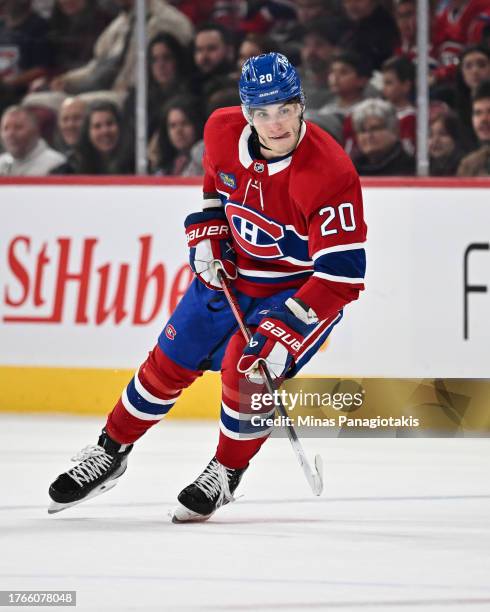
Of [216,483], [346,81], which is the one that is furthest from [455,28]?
[216,483]

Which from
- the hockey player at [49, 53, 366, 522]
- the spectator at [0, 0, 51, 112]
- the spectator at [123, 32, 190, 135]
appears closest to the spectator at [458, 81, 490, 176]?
the spectator at [123, 32, 190, 135]

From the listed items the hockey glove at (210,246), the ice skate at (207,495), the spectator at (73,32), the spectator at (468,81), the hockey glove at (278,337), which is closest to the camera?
the hockey glove at (278,337)

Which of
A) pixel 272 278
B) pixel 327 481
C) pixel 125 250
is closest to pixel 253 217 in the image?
pixel 272 278

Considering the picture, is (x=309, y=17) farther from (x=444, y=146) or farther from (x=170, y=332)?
(x=170, y=332)

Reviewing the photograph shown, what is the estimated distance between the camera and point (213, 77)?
6188 millimetres

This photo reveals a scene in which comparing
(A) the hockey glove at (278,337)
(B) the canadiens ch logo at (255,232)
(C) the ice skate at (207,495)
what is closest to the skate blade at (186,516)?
(C) the ice skate at (207,495)

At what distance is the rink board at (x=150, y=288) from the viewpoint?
18.7ft

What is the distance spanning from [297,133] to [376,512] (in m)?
1.09

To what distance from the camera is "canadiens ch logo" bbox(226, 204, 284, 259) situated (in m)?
3.74

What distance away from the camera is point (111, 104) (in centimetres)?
614

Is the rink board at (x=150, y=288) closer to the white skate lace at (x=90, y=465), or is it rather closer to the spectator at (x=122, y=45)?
the spectator at (x=122, y=45)

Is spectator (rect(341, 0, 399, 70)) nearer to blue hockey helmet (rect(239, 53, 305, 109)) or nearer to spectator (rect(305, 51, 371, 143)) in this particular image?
spectator (rect(305, 51, 371, 143))

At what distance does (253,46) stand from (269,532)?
10.3 ft

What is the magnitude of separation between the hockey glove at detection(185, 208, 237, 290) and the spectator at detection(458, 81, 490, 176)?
2131 mm
